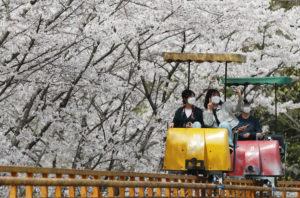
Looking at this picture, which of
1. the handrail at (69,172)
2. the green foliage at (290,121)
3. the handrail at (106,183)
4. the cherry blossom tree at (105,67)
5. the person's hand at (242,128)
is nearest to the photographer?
the handrail at (106,183)

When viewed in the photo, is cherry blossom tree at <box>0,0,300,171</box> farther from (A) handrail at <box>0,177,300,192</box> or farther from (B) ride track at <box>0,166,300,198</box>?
(A) handrail at <box>0,177,300,192</box>

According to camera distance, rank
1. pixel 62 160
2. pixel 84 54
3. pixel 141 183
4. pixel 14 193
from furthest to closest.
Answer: pixel 62 160
pixel 84 54
pixel 141 183
pixel 14 193

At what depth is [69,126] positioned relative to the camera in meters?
22.6

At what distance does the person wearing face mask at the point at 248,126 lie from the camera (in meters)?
19.1

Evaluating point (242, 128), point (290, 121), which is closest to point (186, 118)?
point (242, 128)

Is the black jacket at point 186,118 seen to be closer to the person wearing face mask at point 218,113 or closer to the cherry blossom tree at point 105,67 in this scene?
the person wearing face mask at point 218,113

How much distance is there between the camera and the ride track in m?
11.3

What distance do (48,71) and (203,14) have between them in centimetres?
473

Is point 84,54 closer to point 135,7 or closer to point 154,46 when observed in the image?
point 135,7

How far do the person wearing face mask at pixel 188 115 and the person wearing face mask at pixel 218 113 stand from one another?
116mm

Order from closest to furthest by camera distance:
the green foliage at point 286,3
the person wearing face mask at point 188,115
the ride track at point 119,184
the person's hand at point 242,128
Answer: the ride track at point 119,184
the person wearing face mask at point 188,115
the person's hand at point 242,128
the green foliage at point 286,3

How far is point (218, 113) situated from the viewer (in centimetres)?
1777

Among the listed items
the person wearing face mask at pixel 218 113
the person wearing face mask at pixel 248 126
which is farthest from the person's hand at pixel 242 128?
the person wearing face mask at pixel 218 113

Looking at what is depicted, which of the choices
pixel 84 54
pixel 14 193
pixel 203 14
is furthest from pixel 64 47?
pixel 14 193
